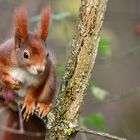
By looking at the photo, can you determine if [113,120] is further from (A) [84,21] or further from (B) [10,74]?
(A) [84,21]

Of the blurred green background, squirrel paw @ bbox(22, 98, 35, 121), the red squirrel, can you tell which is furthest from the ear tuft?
the blurred green background

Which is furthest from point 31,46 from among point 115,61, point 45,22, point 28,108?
point 115,61

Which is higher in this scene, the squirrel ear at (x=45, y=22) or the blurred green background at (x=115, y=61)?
the blurred green background at (x=115, y=61)

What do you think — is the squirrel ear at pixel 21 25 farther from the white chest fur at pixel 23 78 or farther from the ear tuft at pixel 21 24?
the white chest fur at pixel 23 78

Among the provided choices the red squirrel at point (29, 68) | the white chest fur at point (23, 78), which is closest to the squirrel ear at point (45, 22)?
the red squirrel at point (29, 68)

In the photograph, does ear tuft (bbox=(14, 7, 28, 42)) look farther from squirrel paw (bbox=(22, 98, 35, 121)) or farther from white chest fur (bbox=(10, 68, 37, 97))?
squirrel paw (bbox=(22, 98, 35, 121))

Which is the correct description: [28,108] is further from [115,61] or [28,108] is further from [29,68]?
[115,61]
